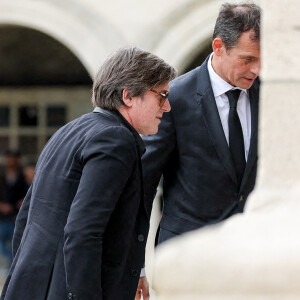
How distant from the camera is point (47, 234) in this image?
124 inches

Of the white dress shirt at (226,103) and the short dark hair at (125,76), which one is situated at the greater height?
the short dark hair at (125,76)

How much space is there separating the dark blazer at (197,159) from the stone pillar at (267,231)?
1.62m

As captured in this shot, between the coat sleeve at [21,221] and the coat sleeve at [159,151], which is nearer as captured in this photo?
the coat sleeve at [21,221]

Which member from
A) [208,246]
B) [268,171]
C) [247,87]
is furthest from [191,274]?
[247,87]

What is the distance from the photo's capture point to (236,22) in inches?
149

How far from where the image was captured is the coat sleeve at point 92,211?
3016mm

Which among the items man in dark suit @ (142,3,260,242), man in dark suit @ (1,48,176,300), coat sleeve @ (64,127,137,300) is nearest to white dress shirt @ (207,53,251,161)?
man in dark suit @ (142,3,260,242)

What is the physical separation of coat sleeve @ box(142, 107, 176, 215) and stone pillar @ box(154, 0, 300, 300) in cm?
166

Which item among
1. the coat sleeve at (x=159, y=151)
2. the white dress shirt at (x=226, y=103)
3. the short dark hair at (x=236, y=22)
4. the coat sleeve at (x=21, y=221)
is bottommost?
the coat sleeve at (x=21, y=221)

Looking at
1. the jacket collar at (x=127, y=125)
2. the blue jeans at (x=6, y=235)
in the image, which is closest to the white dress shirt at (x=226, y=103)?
the jacket collar at (x=127, y=125)

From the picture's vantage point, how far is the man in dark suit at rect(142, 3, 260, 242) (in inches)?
148

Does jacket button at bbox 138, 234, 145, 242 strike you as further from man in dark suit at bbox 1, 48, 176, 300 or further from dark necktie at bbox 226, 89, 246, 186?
dark necktie at bbox 226, 89, 246, 186

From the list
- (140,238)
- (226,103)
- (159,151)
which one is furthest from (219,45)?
(140,238)

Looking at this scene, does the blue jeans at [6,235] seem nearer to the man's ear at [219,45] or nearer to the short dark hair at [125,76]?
the man's ear at [219,45]
